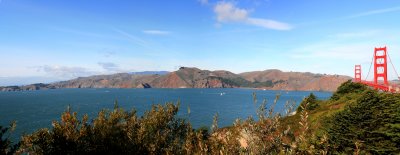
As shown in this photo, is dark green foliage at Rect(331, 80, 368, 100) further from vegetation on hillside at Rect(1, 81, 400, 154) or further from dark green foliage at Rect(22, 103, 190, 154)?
dark green foliage at Rect(22, 103, 190, 154)

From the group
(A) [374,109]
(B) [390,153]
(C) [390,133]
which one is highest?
(A) [374,109]

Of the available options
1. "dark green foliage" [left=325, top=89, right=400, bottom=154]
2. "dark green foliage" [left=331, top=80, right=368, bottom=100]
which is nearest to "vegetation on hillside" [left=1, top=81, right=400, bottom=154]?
"dark green foliage" [left=325, top=89, right=400, bottom=154]

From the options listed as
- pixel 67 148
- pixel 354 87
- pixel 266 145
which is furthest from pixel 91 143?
pixel 354 87

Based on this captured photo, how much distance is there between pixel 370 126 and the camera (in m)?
27.5

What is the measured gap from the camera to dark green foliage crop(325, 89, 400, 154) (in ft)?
85.0

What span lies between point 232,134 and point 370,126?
20563 mm

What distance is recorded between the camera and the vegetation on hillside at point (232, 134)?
11.1 m

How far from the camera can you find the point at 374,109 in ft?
91.7

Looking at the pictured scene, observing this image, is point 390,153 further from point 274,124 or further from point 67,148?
point 67,148

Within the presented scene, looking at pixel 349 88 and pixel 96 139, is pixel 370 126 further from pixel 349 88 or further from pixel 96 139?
pixel 349 88

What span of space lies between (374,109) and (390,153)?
4.32 meters

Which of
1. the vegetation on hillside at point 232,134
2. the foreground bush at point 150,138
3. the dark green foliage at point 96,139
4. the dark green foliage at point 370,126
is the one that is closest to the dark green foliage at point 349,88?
the vegetation on hillside at point 232,134

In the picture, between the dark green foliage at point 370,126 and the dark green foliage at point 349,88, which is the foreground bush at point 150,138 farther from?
the dark green foliage at point 349,88

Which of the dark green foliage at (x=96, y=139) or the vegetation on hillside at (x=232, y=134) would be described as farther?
the dark green foliage at (x=96, y=139)
